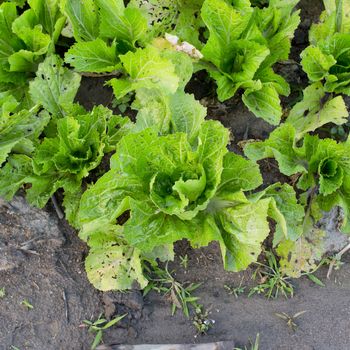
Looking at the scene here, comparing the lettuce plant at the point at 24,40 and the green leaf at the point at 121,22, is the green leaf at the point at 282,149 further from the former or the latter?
the lettuce plant at the point at 24,40

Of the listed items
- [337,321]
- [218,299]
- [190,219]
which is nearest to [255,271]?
[218,299]

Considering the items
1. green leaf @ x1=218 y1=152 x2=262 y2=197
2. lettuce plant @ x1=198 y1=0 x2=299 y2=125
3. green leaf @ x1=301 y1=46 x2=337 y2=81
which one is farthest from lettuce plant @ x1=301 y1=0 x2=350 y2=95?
green leaf @ x1=218 y1=152 x2=262 y2=197

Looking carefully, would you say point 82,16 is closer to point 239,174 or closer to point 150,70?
point 150,70

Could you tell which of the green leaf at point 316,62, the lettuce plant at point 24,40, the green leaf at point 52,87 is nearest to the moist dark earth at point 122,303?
the green leaf at point 52,87

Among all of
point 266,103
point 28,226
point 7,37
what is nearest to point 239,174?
point 266,103

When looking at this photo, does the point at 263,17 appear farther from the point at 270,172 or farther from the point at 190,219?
the point at 190,219

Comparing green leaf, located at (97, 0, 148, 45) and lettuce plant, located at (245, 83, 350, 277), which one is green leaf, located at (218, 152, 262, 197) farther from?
green leaf, located at (97, 0, 148, 45)
